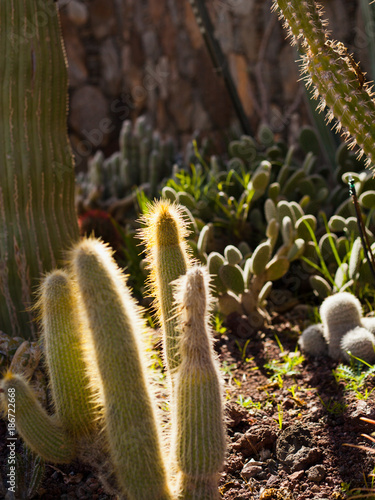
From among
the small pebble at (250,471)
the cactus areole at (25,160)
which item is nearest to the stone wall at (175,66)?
the cactus areole at (25,160)

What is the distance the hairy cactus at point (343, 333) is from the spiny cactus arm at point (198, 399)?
0.89m

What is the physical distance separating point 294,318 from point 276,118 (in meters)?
2.58

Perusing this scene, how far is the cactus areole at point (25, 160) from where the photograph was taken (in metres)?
Answer: 2.23

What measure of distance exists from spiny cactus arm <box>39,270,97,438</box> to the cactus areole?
81 cm

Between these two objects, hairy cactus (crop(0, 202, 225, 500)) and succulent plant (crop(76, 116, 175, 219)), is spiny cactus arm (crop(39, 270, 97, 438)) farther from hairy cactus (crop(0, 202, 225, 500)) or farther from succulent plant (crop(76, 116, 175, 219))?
succulent plant (crop(76, 116, 175, 219))

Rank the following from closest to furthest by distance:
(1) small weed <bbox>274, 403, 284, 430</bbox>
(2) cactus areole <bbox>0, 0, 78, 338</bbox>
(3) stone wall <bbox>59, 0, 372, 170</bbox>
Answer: (1) small weed <bbox>274, 403, 284, 430</bbox> → (2) cactus areole <bbox>0, 0, 78, 338</bbox> → (3) stone wall <bbox>59, 0, 372, 170</bbox>

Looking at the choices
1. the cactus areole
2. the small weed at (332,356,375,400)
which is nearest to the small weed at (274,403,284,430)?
the small weed at (332,356,375,400)

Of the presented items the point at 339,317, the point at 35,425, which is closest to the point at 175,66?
the point at 339,317

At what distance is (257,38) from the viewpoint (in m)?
4.81

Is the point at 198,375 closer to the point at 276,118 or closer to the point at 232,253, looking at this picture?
the point at 232,253

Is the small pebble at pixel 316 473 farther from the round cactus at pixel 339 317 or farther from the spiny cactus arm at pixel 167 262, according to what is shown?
the round cactus at pixel 339 317

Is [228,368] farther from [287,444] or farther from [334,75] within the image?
[334,75]

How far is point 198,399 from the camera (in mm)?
1169

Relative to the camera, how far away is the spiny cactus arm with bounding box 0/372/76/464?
1.31 meters
